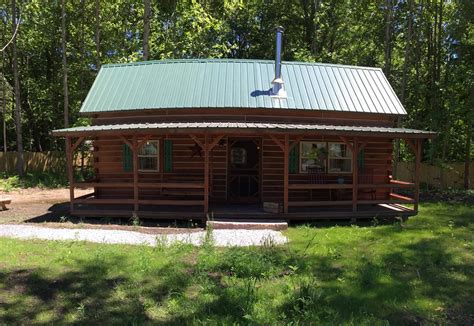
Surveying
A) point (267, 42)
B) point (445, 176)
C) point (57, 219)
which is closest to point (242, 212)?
point (57, 219)

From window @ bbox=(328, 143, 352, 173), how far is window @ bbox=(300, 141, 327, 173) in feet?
0.82

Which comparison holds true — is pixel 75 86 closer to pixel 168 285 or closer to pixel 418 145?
pixel 418 145

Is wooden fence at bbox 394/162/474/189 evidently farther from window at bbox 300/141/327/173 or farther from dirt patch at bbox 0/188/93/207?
dirt patch at bbox 0/188/93/207

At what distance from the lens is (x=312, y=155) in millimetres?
14414

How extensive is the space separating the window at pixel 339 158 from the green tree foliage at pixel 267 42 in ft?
33.1

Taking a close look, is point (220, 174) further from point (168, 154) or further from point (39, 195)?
point (39, 195)

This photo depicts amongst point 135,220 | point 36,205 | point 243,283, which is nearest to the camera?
point 243,283

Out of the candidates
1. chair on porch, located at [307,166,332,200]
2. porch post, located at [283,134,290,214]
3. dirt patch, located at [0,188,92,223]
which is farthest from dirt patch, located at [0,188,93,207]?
chair on porch, located at [307,166,332,200]

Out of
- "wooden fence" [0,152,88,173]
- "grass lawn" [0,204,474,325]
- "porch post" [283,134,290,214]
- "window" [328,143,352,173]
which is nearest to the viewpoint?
"grass lawn" [0,204,474,325]

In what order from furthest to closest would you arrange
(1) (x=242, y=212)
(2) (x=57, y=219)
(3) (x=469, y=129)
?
(3) (x=469, y=129), (2) (x=57, y=219), (1) (x=242, y=212)

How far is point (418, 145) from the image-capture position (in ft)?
42.7

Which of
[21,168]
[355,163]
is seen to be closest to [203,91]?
[355,163]

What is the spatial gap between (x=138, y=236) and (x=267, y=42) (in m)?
→ 24.2

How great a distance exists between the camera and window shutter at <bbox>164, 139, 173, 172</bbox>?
14242 millimetres
